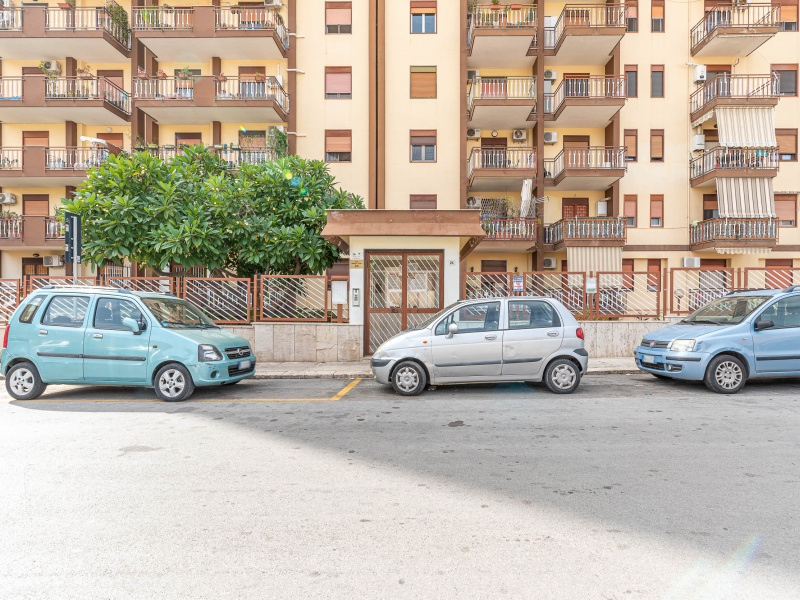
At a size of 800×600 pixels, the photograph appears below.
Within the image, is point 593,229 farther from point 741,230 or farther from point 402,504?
point 402,504

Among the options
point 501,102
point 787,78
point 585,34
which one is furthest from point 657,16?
point 501,102

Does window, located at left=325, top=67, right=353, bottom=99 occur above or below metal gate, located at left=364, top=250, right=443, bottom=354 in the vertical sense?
above

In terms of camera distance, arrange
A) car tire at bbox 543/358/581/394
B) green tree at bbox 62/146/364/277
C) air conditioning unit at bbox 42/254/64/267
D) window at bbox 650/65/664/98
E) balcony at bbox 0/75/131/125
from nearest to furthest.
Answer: car tire at bbox 543/358/581/394 < green tree at bbox 62/146/364/277 < balcony at bbox 0/75/131/125 < air conditioning unit at bbox 42/254/64/267 < window at bbox 650/65/664/98

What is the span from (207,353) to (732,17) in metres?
26.7

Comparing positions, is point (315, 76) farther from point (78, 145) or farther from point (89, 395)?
point (89, 395)

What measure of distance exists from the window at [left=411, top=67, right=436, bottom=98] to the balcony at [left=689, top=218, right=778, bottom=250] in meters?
13.7

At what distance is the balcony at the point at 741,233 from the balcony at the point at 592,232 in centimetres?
382

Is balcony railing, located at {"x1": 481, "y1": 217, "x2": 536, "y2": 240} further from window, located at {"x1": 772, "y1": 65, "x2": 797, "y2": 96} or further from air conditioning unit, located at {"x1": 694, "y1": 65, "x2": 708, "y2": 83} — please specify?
window, located at {"x1": 772, "y1": 65, "x2": 797, "y2": 96}

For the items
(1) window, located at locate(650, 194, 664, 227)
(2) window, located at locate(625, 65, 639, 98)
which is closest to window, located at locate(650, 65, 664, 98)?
(2) window, located at locate(625, 65, 639, 98)

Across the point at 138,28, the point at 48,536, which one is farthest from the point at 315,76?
the point at 48,536

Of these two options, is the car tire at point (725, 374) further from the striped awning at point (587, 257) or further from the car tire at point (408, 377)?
the striped awning at point (587, 257)

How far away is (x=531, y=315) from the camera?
27.9ft

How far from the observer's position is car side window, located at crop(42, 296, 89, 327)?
8062mm

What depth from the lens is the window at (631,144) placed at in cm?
2238
